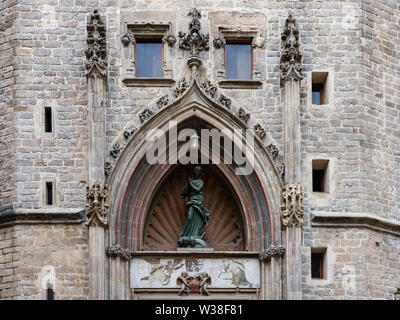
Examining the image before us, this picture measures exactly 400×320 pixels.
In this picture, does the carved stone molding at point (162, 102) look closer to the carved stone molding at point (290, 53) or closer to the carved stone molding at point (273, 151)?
the carved stone molding at point (273, 151)

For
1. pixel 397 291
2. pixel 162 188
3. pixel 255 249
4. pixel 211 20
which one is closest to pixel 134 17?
pixel 211 20

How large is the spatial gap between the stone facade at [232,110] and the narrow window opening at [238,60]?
27 cm

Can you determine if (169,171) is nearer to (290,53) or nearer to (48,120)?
(48,120)

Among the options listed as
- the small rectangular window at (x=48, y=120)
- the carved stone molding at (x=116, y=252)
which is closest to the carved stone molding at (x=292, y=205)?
the carved stone molding at (x=116, y=252)

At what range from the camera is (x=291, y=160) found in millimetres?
30859

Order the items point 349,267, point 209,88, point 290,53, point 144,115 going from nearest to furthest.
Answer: point 349,267 < point 144,115 < point 290,53 < point 209,88


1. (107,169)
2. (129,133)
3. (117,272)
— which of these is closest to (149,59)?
(129,133)

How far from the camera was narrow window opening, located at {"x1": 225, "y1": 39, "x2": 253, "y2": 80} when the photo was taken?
31.9 metres

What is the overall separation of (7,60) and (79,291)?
5.65 metres

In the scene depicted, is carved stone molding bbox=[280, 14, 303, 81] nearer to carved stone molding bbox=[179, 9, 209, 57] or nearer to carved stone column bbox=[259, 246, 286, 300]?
carved stone molding bbox=[179, 9, 209, 57]

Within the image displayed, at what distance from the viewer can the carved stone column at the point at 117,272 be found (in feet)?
99.3

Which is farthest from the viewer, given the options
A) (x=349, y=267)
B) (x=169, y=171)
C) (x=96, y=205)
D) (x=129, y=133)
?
(x=169, y=171)

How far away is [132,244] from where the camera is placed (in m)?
30.9
